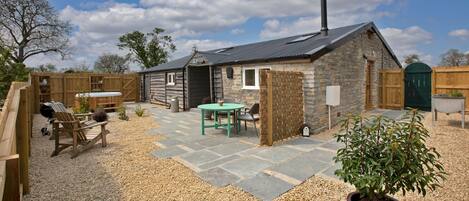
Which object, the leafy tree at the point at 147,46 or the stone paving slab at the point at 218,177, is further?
the leafy tree at the point at 147,46

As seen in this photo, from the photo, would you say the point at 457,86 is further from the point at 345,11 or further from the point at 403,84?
the point at 345,11

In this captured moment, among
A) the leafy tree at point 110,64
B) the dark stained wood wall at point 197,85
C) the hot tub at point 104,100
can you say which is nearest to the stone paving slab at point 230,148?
the dark stained wood wall at point 197,85

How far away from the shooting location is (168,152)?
5398 millimetres

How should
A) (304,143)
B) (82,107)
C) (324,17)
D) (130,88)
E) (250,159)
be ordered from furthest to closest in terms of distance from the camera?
1. (130,88)
2. (82,107)
3. (324,17)
4. (304,143)
5. (250,159)

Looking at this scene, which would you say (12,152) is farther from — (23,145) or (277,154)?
(277,154)

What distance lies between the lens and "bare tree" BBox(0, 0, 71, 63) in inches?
796

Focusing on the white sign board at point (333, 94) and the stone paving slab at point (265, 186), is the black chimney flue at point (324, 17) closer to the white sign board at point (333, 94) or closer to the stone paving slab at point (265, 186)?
the white sign board at point (333, 94)

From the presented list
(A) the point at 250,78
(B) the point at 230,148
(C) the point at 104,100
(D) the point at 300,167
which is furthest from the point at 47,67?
(D) the point at 300,167

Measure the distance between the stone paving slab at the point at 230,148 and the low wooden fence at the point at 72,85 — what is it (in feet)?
39.6

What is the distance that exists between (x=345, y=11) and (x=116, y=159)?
1309 cm

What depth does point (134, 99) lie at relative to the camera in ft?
62.1

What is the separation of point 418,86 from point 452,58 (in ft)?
58.9

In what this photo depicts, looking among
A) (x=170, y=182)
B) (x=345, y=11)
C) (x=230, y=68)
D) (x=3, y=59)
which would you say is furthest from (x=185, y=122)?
(x=345, y=11)

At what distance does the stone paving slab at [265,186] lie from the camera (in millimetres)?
3379
